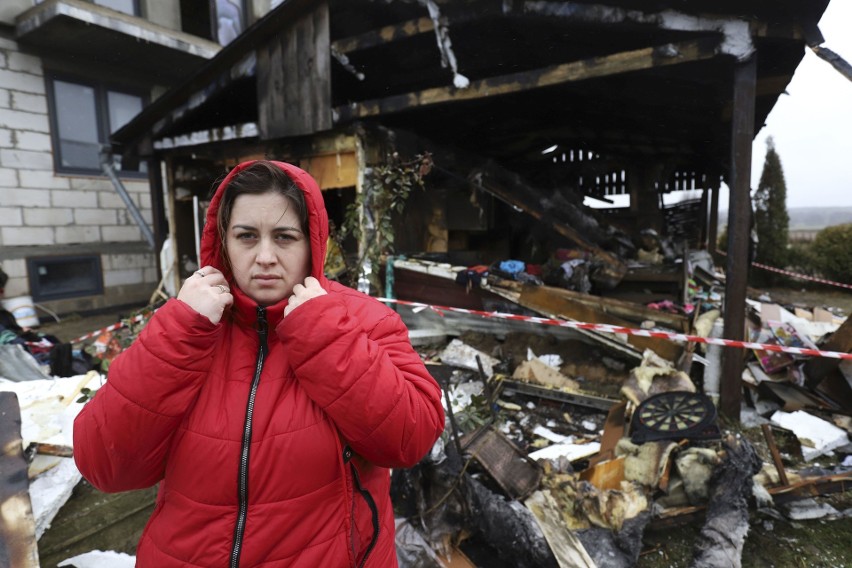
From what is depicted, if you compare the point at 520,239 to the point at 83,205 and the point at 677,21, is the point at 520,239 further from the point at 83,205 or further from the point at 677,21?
the point at 83,205

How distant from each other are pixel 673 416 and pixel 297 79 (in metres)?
5.64

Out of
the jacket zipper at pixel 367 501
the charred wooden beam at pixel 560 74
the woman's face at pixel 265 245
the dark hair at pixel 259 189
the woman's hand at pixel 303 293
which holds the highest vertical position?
the charred wooden beam at pixel 560 74

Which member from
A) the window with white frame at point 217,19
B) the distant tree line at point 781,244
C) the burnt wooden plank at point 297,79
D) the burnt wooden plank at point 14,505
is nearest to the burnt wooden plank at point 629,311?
the burnt wooden plank at point 297,79

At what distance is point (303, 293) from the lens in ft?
4.02

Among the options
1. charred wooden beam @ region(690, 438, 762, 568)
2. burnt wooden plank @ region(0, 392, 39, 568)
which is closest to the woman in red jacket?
burnt wooden plank @ region(0, 392, 39, 568)

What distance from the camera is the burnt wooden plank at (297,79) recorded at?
557cm

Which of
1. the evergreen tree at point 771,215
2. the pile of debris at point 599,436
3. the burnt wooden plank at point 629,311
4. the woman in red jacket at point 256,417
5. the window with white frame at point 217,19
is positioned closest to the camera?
the woman in red jacket at point 256,417

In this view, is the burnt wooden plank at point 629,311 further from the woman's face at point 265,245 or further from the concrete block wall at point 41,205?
the concrete block wall at point 41,205

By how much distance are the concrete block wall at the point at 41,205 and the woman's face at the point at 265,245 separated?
36.4 feet

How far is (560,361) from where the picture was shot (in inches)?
210

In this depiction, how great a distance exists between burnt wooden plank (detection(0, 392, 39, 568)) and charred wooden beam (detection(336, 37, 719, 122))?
4526 millimetres

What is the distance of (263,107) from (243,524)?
607 cm

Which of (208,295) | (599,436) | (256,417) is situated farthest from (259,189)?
(599,436)

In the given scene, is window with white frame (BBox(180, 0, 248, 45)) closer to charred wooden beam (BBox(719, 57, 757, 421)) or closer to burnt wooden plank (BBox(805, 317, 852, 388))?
charred wooden beam (BBox(719, 57, 757, 421))
